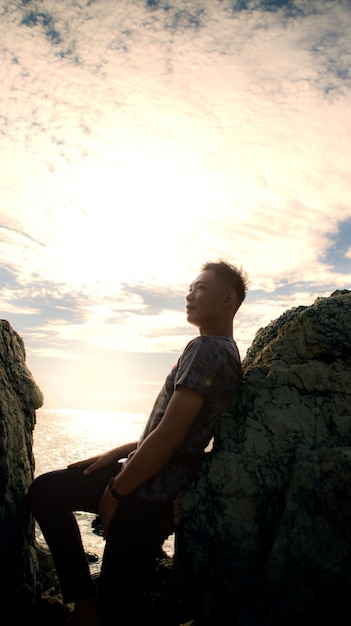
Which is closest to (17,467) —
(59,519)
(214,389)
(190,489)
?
(59,519)

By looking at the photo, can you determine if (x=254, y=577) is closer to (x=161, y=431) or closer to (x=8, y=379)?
(x=161, y=431)

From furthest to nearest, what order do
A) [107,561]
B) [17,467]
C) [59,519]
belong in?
[17,467] → [59,519] → [107,561]

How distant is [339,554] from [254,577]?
0.80m

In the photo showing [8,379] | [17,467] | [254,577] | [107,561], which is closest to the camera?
[254,577]

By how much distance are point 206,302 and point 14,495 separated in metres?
3.16

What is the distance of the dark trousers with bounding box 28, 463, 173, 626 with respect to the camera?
383 cm

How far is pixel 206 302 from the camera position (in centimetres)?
467

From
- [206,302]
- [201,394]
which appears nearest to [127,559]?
[201,394]

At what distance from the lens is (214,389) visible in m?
4.01

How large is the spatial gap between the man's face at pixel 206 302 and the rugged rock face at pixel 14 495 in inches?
101

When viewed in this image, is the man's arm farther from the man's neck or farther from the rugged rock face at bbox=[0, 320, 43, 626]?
the rugged rock face at bbox=[0, 320, 43, 626]

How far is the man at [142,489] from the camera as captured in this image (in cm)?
379

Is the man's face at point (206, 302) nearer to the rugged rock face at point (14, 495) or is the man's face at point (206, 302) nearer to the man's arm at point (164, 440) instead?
the man's arm at point (164, 440)

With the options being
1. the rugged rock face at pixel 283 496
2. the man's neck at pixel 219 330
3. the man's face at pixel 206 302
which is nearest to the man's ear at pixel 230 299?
the man's face at pixel 206 302
